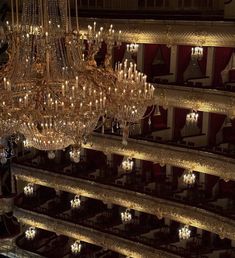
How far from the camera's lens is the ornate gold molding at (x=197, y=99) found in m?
20.2

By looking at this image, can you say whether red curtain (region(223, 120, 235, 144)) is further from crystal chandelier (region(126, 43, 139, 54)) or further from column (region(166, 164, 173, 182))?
crystal chandelier (region(126, 43, 139, 54))

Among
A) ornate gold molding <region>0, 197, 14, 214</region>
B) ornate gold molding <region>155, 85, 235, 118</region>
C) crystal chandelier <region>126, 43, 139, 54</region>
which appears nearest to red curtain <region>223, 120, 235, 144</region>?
ornate gold molding <region>155, 85, 235, 118</region>

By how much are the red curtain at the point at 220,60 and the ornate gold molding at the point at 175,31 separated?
66.2 inches

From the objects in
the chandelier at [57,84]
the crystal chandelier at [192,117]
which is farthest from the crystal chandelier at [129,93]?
the crystal chandelier at [192,117]

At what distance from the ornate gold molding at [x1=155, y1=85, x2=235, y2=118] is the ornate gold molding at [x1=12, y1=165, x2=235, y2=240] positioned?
3.76m

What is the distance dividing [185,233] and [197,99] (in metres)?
5.52

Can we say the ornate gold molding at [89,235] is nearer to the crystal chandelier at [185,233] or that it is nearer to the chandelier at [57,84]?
the crystal chandelier at [185,233]

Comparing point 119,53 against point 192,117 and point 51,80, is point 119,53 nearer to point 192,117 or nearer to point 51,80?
point 192,117

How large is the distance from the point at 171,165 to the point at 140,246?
11.4 feet

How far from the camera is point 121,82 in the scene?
13.7 metres

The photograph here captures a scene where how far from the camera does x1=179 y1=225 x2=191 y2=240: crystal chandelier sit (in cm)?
2291

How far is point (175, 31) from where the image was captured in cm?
2122

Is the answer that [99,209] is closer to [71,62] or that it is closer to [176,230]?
[176,230]

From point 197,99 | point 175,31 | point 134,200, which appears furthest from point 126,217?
point 175,31
